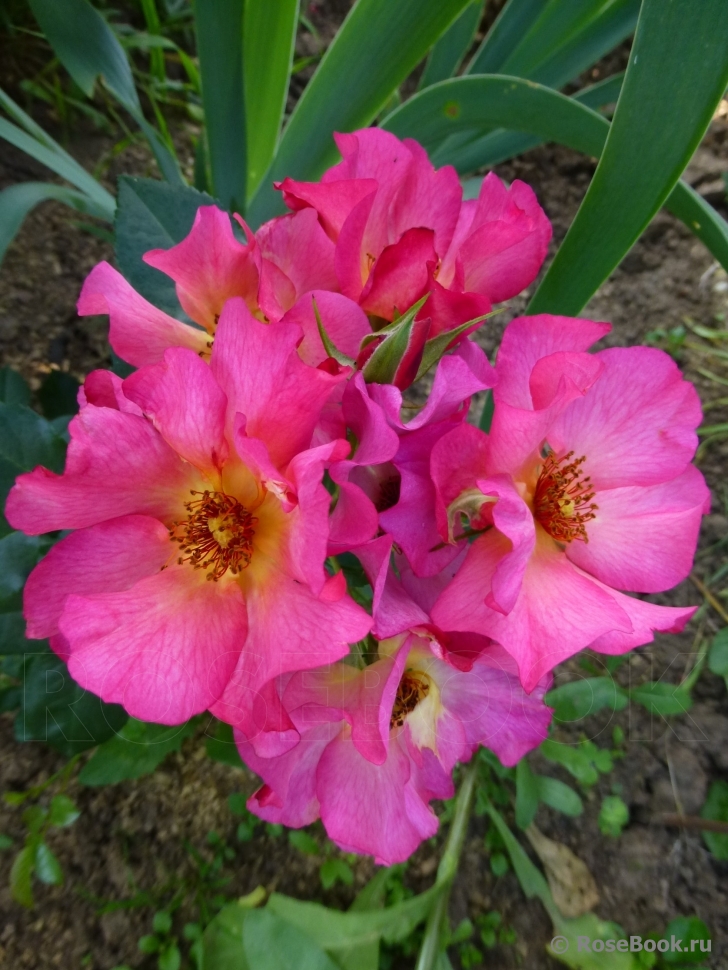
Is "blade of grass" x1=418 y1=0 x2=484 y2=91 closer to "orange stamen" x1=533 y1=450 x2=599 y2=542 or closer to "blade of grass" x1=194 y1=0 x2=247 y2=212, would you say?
"blade of grass" x1=194 y1=0 x2=247 y2=212

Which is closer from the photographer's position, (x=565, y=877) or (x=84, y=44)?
(x=84, y=44)

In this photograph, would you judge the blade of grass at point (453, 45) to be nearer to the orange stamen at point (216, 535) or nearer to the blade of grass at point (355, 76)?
the blade of grass at point (355, 76)

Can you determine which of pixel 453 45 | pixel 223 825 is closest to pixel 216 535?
pixel 223 825

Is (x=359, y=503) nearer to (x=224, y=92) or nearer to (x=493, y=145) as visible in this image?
(x=224, y=92)

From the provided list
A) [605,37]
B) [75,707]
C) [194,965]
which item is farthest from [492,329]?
[194,965]

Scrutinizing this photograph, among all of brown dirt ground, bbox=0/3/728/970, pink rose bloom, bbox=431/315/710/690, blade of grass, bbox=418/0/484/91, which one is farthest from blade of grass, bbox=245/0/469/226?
brown dirt ground, bbox=0/3/728/970

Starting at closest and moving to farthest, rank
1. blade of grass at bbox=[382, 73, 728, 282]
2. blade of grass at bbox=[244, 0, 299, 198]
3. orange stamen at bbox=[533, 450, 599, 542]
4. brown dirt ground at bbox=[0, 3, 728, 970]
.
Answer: orange stamen at bbox=[533, 450, 599, 542] < blade of grass at bbox=[382, 73, 728, 282] < blade of grass at bbox=[244, 0, 299, 198] < brown dirt ground at bbox=[0, 3, 728, 970]
